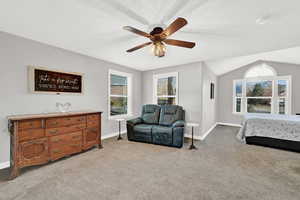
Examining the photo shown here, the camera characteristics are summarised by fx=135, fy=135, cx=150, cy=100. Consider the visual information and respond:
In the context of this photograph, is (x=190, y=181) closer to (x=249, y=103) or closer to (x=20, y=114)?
(x=20, y=114)

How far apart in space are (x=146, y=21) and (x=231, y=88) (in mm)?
5738

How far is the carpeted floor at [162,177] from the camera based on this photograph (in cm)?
171

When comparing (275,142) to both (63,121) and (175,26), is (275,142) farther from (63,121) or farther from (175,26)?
(63,121)

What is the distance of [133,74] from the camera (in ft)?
16.3

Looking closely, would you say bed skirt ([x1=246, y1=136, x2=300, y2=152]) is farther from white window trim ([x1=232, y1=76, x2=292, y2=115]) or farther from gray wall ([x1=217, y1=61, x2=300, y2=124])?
white window trim ([x1=232, y1=76, x2=292, y2=115])

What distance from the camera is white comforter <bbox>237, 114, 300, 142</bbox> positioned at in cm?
320

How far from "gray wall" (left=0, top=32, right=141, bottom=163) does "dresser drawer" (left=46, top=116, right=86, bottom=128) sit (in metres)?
0.59

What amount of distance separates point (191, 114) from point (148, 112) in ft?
4.43

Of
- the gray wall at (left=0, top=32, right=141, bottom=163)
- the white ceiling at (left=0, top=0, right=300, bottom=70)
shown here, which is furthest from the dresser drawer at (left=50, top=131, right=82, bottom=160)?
the white ceiling at (left=0, top=0, right=300, bottom=70)

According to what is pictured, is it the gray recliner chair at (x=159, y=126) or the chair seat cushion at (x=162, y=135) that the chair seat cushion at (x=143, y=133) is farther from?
the chair seat cushion at (x=162, y=135)

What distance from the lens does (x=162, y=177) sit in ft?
6.82

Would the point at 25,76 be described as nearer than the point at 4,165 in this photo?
No

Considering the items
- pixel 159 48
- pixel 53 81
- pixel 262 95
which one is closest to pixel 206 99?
pixel 159 48

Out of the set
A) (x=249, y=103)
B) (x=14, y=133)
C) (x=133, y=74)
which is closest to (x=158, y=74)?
(x=133, y=74)
